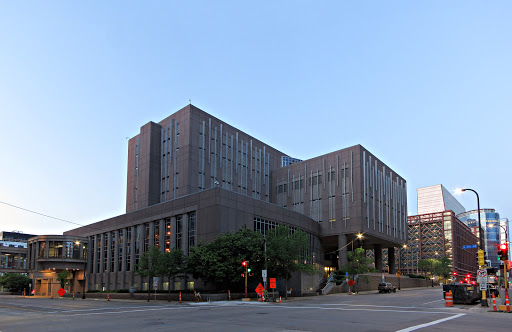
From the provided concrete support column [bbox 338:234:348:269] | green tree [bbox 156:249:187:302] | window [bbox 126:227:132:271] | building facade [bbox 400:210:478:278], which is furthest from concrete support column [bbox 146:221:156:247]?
building facade [bbox 400:210:478:278]

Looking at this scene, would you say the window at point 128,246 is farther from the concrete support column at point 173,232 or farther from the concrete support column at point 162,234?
the concrete support column at point 173,232

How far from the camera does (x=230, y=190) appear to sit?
63000 mm

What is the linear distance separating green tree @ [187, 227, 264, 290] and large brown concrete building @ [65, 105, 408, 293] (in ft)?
37.0

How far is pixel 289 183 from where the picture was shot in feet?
284

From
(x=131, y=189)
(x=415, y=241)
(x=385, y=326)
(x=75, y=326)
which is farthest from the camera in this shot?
(x=415, y=241)

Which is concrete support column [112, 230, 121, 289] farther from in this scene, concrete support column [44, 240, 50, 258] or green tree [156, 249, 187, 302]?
green tree [156, 249, 187, 302]

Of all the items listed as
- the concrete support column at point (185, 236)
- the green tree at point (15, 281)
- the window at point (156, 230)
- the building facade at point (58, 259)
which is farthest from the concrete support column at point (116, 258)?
the green tree at point (15, 281)

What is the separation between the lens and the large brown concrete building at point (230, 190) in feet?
212

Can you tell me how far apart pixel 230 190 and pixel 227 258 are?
19.0m

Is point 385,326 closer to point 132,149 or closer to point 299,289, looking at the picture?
point 299,289

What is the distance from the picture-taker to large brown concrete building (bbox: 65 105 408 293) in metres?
64.7

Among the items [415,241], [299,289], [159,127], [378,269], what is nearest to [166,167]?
[159,127]

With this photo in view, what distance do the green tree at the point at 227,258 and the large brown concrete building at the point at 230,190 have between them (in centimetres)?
1128

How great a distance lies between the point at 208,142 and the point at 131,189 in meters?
19.1
